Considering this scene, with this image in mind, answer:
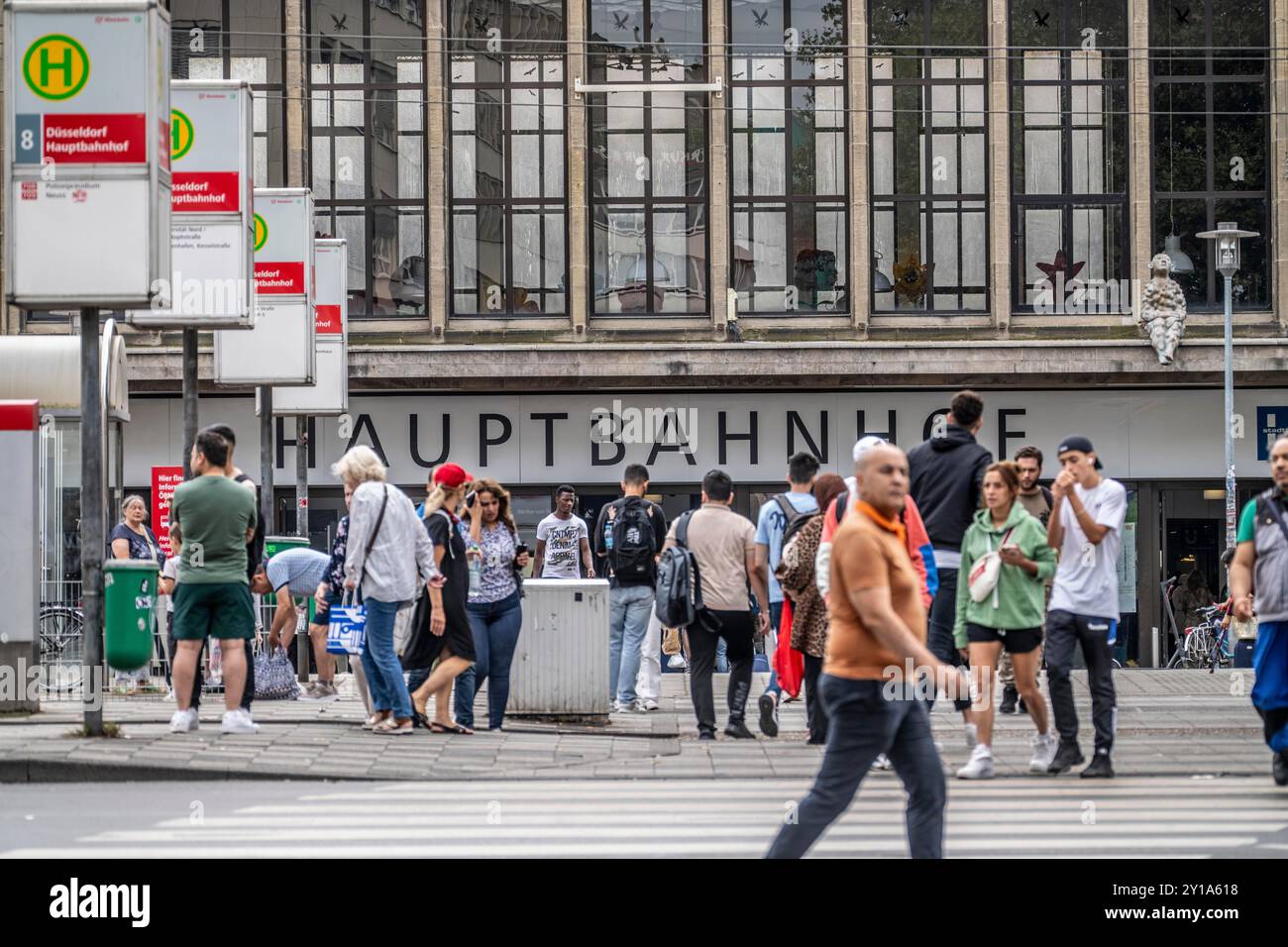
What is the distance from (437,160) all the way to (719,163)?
14.0ft

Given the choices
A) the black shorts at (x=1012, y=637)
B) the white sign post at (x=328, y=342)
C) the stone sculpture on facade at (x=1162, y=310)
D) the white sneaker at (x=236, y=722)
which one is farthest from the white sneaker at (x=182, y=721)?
the stone sculpture on facade at (x=1162, y=310)

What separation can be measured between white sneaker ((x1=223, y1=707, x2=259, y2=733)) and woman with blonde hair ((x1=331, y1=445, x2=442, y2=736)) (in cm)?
92

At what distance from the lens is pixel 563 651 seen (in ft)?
47.9

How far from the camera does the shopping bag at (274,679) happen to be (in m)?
17.0

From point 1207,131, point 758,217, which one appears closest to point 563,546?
point 758,217

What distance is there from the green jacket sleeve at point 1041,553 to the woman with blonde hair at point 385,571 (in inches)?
164

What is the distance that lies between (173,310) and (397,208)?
14.8 meters

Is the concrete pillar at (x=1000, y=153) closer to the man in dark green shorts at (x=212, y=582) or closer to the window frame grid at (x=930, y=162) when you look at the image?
the window frame grid at (x=930, y=162)

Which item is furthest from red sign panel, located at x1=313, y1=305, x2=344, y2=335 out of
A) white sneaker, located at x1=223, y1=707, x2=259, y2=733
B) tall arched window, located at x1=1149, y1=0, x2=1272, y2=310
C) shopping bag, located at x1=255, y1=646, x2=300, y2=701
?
tall arched window, located at x1=1149, y1=0, x2=1272, y2=310

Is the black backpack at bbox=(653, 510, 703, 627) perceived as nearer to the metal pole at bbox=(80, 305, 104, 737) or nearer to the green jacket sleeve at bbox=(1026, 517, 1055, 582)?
the green jacket sleeve at bbox=(1026, 517, 1055, 582)

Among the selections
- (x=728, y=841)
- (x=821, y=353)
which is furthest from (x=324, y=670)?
(x=821, y=353)

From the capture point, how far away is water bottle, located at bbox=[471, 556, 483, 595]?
14156 millimetres

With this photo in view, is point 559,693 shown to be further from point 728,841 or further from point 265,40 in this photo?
point 265,40
